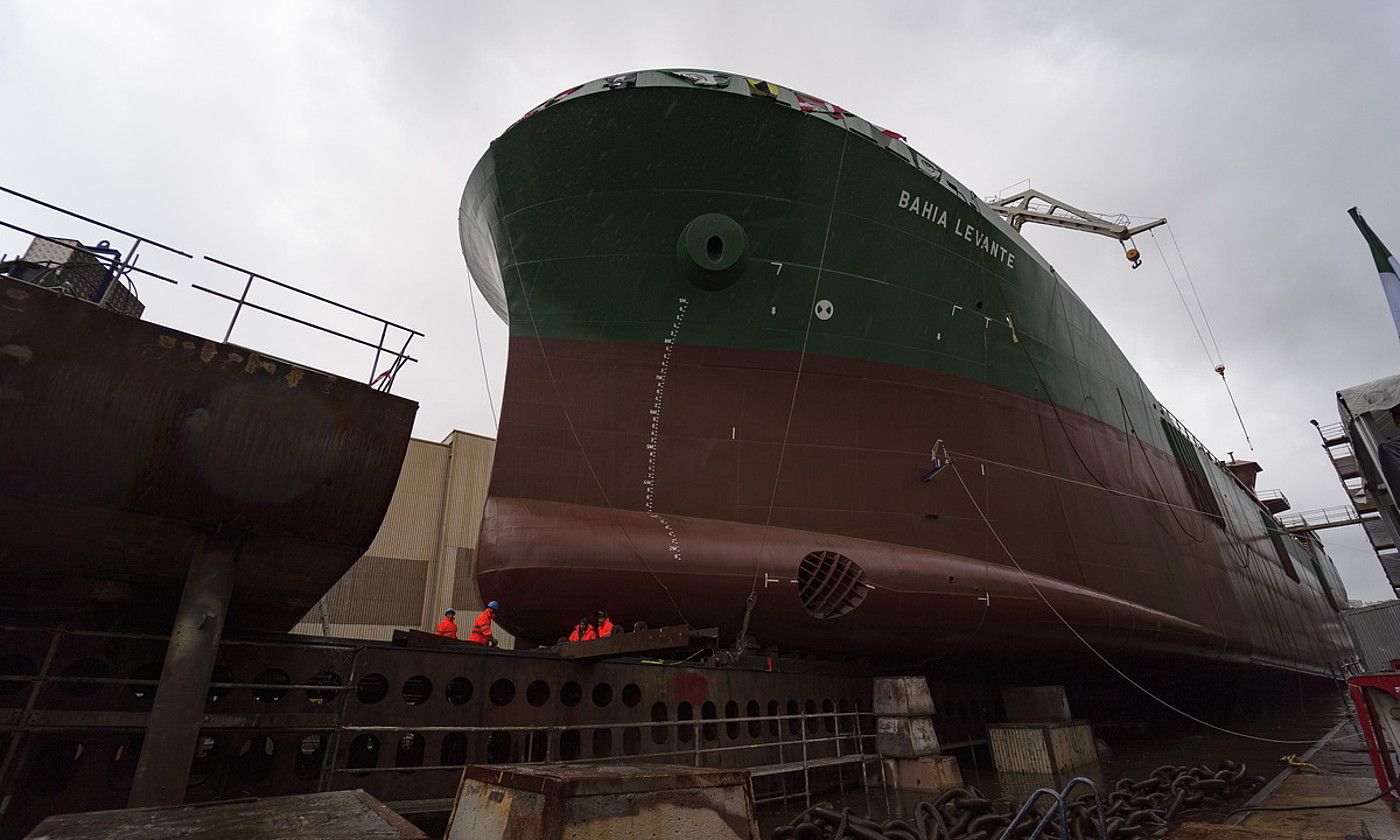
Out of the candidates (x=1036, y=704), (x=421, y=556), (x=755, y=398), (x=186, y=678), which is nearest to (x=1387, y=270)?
(x=1036, y=704)

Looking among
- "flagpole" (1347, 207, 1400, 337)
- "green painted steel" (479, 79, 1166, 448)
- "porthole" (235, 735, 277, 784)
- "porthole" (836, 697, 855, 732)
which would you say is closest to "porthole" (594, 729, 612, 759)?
"porthole" (235, 735, 277, 784)

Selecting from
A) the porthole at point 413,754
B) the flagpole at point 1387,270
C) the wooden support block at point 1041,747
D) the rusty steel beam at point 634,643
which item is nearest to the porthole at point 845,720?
the wooden support block at point 1041,747

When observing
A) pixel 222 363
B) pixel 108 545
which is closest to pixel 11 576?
pixel 108 545

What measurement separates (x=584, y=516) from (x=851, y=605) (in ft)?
11.1

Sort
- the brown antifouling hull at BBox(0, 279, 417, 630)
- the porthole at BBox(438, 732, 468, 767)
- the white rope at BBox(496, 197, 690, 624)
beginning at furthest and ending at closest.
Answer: the white rope at BBox(496, 197, 690, 624), the porthole at BBox(438, 732, 468, 767), the brown antifouling hull at BBox(0, 279, 417, 630)

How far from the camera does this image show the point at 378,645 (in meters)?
5.08

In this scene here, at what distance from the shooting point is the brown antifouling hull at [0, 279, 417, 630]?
3.48m

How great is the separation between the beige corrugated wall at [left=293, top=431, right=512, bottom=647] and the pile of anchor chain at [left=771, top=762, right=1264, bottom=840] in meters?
14.8

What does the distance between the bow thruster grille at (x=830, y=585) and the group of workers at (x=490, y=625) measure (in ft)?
7.90

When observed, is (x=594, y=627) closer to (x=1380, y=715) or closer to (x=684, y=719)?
(x=684, y=719)

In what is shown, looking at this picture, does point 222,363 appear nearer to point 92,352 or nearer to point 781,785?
point 92,352

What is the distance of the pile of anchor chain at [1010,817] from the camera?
191 inches

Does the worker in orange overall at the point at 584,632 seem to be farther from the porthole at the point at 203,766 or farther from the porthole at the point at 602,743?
the porthole at the point at 203,766

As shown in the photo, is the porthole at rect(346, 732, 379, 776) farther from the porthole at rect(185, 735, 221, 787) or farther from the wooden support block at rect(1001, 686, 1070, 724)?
the wooden support block at rect(1001, 686, 1070, 724)
